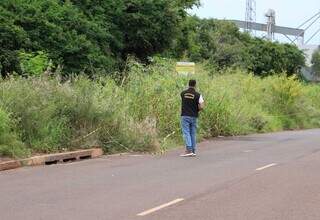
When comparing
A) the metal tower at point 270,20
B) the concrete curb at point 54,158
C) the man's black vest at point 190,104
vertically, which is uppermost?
the metal tower at point 270,20

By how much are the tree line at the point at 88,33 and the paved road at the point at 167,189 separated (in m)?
8.22

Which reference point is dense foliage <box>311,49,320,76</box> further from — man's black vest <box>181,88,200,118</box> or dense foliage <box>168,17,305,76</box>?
man's black vest <box>181,88,200,118</box>

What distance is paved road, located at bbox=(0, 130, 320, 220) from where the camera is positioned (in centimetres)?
977

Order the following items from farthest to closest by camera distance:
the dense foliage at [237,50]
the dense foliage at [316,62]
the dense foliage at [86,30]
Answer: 1. the dense foliage at [316,62]
2. the dense foliage at [237,50]
3. the dense foliage at [86,30]

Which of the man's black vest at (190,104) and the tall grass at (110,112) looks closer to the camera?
the tall grass at (110,112)

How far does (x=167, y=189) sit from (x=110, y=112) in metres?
8.58

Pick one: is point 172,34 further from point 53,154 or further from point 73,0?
point 53,154

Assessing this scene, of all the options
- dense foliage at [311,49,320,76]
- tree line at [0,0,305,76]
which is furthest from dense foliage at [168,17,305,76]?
dense foliage at [311,49,320,76]

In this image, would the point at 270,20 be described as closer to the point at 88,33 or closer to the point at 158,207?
the point at 88,33

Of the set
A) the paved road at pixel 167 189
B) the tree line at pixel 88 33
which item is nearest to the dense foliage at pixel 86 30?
the tree line at pixel 88 33

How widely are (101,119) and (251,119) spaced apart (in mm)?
17986

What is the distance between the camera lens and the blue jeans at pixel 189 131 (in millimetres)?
19219

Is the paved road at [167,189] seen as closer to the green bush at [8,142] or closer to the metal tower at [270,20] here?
the green bush at [8,142]

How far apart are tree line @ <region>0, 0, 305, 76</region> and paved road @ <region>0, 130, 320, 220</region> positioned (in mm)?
8221
